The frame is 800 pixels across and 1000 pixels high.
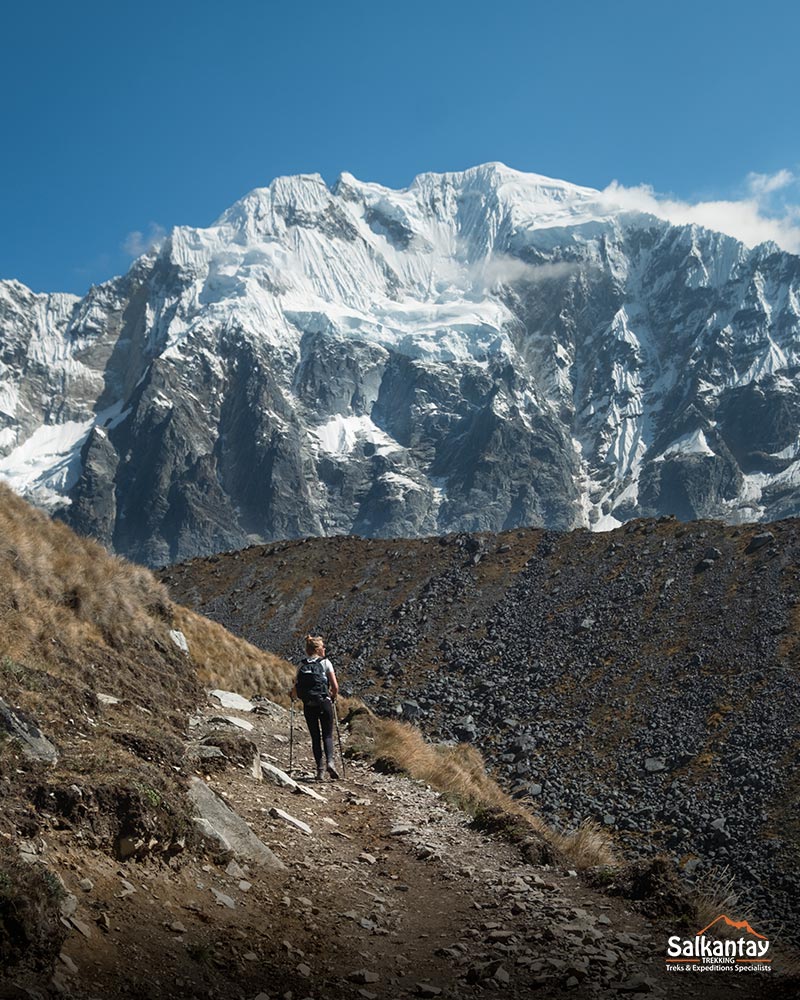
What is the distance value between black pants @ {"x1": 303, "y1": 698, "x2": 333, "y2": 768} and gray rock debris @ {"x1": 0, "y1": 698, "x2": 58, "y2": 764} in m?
5.53

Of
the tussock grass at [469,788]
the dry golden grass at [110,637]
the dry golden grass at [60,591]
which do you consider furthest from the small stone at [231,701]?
the tussock grass at [469,788]

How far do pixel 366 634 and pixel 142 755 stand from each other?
145 feet

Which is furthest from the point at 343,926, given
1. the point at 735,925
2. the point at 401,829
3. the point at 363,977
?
the point at 735,925

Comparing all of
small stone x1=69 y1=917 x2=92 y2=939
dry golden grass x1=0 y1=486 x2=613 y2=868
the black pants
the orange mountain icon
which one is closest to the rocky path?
small stone x1=69 y1=917 x2=92 y2=939

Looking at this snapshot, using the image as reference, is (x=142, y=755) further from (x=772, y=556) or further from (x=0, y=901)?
(x=772, y=556)

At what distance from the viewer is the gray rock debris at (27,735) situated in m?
7.99

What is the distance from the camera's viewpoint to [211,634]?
2377cm

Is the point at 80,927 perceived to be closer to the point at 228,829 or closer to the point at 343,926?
the point at 343,926

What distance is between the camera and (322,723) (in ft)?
45.1

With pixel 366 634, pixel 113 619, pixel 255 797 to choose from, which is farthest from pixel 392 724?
pixel 366 634

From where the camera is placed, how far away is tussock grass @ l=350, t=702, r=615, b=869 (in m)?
12.0

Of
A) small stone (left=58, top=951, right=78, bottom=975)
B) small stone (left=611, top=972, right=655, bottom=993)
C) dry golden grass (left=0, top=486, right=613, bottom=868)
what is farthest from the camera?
dry golden grass (left=0, top=486, right=613, bottom=868)

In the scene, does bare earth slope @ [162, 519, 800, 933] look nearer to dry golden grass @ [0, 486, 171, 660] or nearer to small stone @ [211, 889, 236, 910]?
dry golden grass @ [0, 486, 171, 660]

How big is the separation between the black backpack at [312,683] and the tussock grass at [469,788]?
2.70 meters
